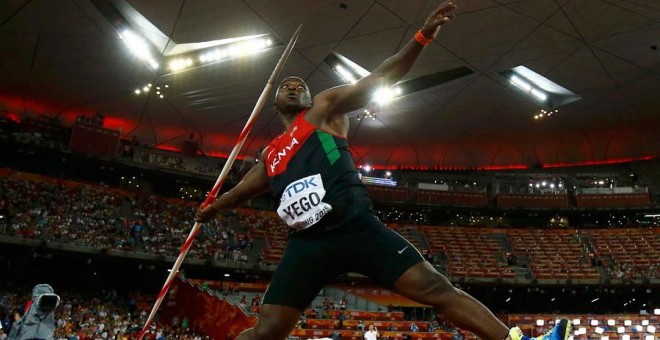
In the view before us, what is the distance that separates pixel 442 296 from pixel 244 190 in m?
1.54

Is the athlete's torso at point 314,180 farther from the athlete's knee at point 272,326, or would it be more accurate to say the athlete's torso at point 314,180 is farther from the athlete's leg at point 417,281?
the athlete's knee at point 272,326

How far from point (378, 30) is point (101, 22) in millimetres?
13663

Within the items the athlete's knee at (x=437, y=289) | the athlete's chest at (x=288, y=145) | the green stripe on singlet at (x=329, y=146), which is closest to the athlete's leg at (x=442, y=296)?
the athlete's knee at (x=437, y=289)

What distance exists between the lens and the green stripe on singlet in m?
2.91

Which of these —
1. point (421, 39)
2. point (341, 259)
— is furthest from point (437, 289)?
point (421, 39)

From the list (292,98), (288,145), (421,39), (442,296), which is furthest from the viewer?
(292,98)

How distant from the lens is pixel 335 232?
9.09ft

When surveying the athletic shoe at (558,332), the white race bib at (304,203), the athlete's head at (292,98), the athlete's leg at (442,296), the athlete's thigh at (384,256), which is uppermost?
the athlete's head at (292,98)

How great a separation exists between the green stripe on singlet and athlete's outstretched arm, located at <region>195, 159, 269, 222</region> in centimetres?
58

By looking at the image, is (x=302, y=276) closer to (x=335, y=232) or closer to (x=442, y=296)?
(x=335, y=232)

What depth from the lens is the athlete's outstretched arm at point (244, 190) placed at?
3.40 metres

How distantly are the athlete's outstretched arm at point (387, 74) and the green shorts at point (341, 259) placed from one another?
68cm

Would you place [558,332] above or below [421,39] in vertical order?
below

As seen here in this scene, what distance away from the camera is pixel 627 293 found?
34281 mm
